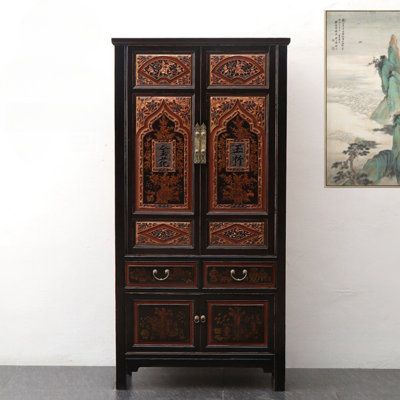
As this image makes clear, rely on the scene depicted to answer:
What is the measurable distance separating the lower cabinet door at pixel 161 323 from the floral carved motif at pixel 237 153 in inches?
25.5

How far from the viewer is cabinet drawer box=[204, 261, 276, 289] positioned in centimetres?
400

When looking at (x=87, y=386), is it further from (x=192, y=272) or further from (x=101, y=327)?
(x=192, y=272)

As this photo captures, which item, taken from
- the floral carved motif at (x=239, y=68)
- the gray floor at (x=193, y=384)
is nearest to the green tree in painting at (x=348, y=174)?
the floral carved motif at (x=239, y=68)

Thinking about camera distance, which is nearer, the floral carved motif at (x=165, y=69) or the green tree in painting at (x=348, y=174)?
the floral carved motif at (x=165, y=69)

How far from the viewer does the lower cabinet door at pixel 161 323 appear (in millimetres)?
4020

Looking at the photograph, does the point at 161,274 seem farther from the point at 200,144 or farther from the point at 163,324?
the point at 200,144

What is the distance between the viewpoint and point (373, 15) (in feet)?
14.7

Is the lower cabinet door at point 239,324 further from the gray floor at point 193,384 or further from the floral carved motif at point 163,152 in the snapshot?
the floral carved motif at point 163,152

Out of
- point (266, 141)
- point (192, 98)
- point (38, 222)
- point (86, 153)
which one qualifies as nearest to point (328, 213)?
point (266, 141)

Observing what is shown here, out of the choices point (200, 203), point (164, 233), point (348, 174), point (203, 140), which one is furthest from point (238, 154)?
point (348, 174)

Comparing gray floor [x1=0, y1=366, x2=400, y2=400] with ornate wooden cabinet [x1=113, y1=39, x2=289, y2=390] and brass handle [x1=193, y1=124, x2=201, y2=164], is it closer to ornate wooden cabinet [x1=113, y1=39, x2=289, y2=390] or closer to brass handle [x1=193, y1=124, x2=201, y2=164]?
ornate wooden cabinet [x1=113, y1=39, x2=289, y2=390]

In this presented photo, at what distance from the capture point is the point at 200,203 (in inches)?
156

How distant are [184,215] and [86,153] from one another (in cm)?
99

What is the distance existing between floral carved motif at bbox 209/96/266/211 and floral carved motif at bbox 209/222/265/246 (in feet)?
0.34
